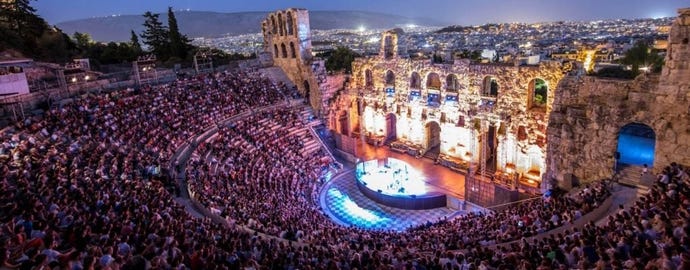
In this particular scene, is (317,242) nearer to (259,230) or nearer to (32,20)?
(259,230)

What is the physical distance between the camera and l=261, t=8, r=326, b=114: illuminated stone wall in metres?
33.6

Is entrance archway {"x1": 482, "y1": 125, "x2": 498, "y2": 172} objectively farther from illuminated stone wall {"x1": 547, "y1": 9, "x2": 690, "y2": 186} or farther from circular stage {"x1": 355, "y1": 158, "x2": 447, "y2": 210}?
illuminated stone wall {"x1": 547, "y1": 9, "x2": 690, "y2": 186}

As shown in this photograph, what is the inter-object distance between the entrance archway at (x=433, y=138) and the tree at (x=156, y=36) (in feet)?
95.3

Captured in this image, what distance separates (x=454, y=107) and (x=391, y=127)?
7.38 metres

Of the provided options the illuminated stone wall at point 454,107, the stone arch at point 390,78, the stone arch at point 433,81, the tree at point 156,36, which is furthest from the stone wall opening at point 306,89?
the tree at point 156,36

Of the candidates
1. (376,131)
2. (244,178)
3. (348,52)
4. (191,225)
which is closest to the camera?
(191,225)

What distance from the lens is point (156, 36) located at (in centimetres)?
4431

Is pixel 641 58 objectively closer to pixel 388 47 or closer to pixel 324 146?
pixel 388 47

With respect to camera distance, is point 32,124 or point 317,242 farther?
point 32,124

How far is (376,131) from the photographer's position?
33375 mm

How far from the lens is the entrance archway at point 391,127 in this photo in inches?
1306

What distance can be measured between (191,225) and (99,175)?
15.1ft

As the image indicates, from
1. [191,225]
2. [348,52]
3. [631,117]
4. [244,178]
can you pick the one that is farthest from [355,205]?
[348,52]

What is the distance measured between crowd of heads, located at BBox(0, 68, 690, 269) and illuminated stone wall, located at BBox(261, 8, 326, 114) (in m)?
8.67
